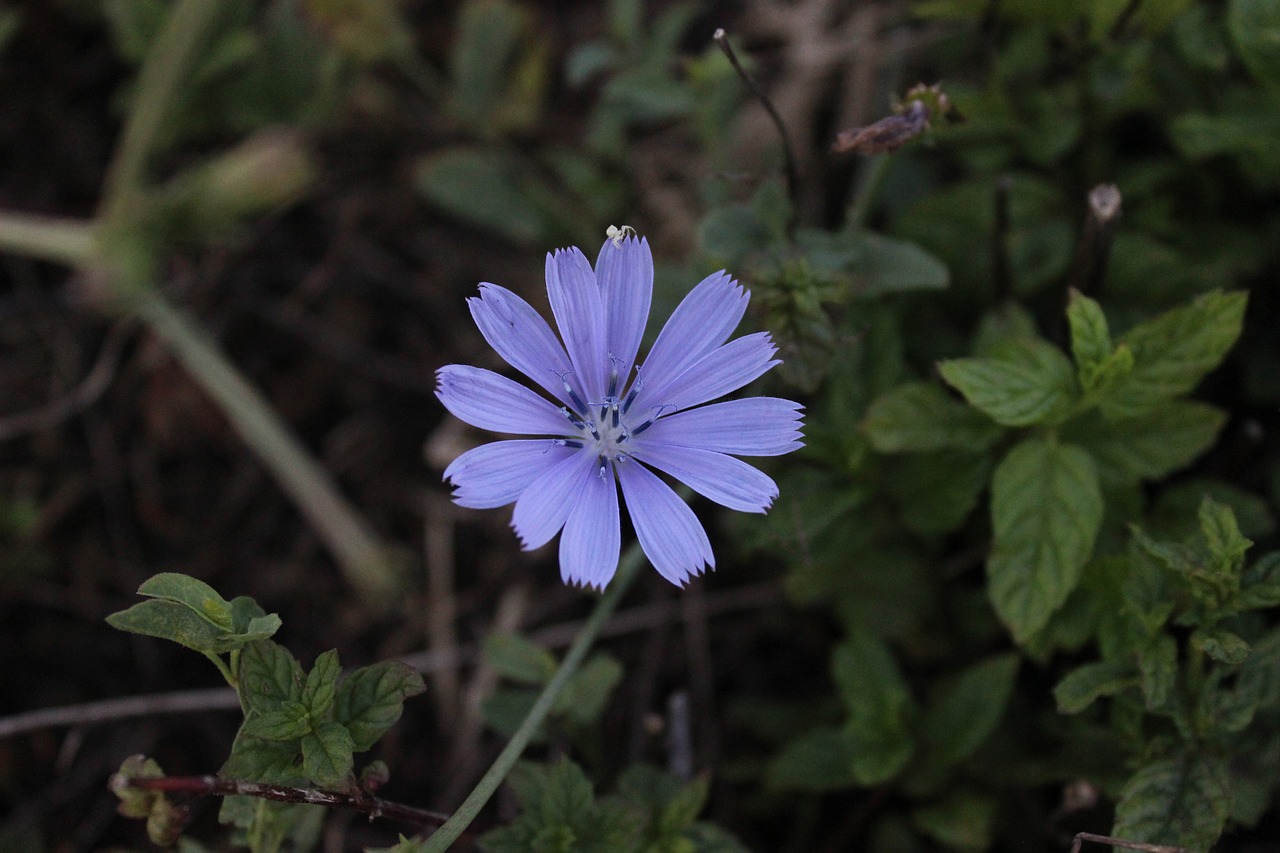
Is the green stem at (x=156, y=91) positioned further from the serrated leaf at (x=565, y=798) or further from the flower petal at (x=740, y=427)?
the serrated leaf at (x=565, y=798)

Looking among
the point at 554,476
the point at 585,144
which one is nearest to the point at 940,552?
the point at 554,476

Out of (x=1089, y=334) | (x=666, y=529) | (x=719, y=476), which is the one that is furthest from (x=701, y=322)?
(x=1089, y=334)

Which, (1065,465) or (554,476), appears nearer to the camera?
(554,476)

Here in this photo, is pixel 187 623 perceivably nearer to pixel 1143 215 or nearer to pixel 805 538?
pixel 805 538

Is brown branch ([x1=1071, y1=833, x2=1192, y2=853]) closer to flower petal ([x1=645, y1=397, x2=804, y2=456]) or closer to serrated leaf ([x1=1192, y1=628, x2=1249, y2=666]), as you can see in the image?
serrated leaf ([x1=1192, y1=628, x2=1249, y2=666])

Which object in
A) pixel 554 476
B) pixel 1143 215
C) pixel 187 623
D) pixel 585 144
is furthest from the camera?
pixel 585 144
